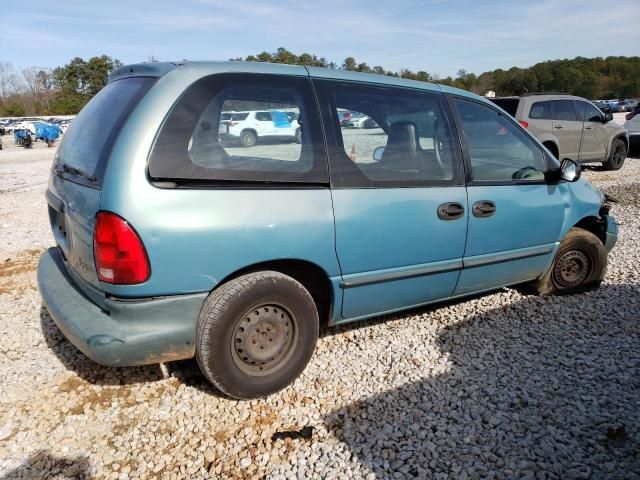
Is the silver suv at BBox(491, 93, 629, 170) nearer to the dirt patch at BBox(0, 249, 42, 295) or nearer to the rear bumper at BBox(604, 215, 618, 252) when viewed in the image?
the rear bumper at BBox(604, 215, 618, 252)

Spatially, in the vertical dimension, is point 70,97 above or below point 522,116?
above

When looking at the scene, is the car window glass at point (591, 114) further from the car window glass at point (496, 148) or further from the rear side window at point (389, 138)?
the rear side window at point (389, 138)

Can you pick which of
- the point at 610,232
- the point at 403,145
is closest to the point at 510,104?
the point at 610,232

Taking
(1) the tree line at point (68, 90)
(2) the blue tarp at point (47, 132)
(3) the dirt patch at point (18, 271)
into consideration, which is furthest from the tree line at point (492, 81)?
(3) the dirt patch at point (18, 271)

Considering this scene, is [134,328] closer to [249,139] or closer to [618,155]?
[249,139]

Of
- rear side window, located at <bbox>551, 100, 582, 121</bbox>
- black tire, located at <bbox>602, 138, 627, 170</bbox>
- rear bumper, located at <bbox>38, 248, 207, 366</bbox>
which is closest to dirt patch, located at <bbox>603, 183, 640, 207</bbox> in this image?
rear side window, located at <bbox>551, 100, 582, 121</bbox>

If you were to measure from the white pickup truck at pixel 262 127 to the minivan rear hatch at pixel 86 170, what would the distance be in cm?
46

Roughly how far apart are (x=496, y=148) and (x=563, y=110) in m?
8.42

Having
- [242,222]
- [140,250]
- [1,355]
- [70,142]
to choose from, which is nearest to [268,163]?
[242,222]

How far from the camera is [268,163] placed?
2564 mm

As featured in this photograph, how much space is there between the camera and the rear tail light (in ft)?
7.09

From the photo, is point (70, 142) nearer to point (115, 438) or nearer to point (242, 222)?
point (242, 222)

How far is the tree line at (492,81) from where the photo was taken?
65312mm

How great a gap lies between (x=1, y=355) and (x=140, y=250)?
190 centimetres
